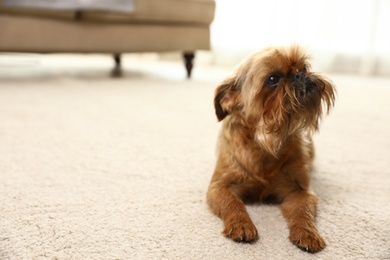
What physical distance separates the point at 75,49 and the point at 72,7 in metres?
0.37

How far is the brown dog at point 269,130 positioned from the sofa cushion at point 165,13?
2.21 metres

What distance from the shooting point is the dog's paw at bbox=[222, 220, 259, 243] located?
100 cm

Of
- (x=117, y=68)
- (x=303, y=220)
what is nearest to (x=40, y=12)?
(x=117, y=68)

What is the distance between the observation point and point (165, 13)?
3586 millimetres

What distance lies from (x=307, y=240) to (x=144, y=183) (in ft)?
1.88

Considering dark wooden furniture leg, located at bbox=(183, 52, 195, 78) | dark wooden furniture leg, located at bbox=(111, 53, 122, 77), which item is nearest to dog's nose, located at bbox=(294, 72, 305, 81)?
dark wooden furniture leg, located at bbox=(183, 52, 195, 78)

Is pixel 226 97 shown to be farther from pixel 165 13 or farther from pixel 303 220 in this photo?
pixel 165 13

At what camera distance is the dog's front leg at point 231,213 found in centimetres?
101

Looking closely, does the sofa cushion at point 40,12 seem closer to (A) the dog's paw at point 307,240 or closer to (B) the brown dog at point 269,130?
(B) the brown dog at point 269,130

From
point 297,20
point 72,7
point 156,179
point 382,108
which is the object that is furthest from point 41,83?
point 297,20

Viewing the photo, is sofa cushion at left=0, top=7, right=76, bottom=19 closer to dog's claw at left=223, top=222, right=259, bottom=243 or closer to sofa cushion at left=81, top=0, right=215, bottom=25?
sofa cushion at left=81, top=0, right=215, bottom=25

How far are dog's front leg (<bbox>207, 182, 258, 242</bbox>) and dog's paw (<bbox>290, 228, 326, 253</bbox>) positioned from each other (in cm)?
9

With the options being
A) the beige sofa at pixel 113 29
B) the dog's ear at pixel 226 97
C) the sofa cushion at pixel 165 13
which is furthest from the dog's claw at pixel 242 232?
the sofa cushion at pixel 165 13

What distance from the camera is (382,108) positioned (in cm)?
273
